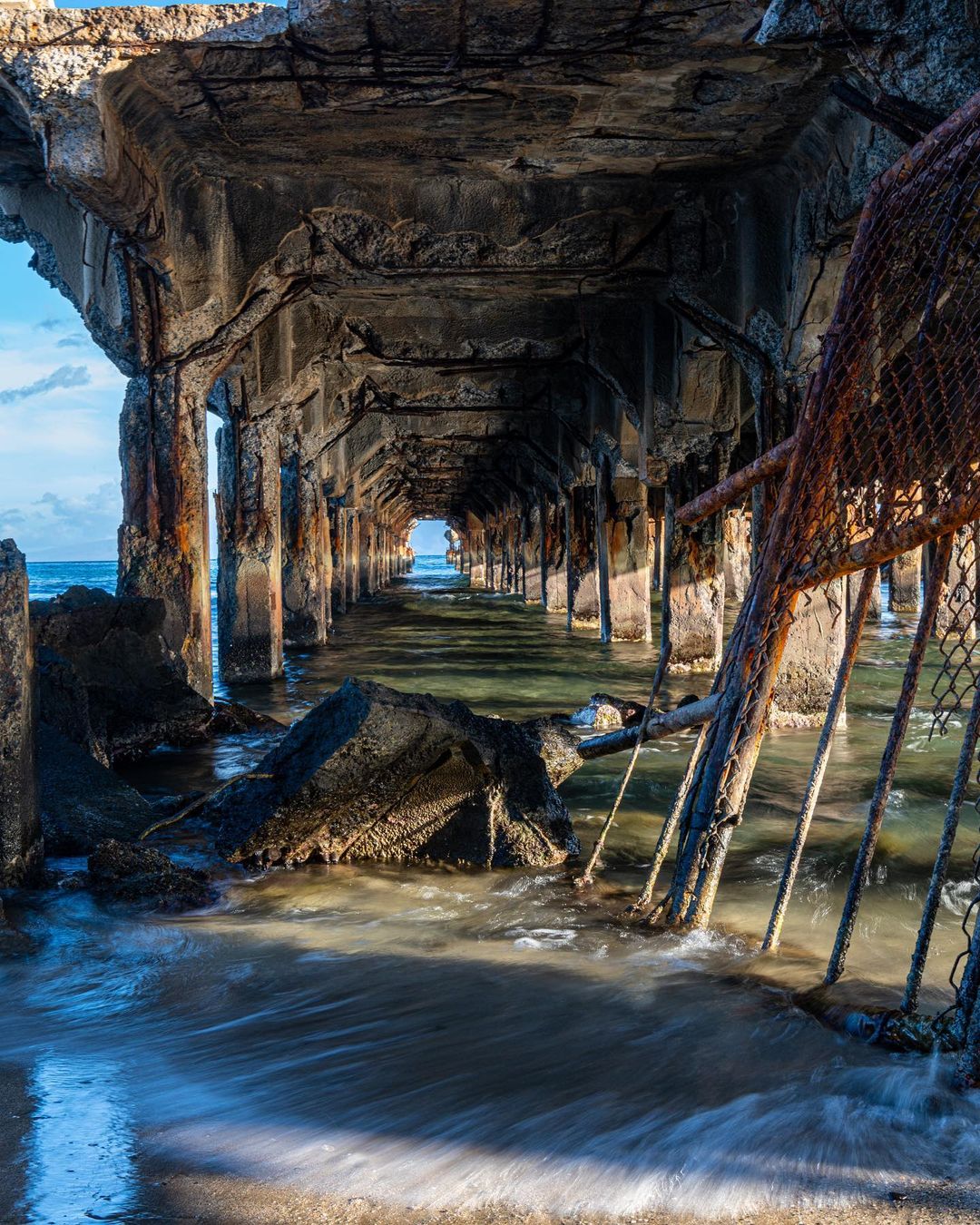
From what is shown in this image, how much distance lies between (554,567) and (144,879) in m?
20.0

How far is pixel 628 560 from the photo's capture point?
633 inches

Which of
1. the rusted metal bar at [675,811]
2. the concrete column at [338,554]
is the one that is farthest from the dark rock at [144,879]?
the concrete column at [338,554]

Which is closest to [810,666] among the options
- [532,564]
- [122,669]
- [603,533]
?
[122,669]

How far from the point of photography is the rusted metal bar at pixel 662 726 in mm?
3998

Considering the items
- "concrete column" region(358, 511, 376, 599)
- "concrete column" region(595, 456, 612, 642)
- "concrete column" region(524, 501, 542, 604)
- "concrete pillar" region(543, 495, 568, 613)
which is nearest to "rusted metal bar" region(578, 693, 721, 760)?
"concrete column" region(595, 456, 612, 642)

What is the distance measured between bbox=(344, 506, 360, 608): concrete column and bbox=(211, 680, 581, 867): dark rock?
1929cm

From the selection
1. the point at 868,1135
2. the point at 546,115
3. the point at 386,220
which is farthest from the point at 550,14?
the point at 868,1135

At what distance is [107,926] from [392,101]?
561 cm

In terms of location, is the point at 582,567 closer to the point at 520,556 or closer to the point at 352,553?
the point at 352,553

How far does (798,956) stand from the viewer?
397 cm

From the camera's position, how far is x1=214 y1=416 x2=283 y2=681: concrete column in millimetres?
11609

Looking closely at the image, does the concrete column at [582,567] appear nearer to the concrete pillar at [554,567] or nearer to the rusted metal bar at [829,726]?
the concrete pillar at [554,567]

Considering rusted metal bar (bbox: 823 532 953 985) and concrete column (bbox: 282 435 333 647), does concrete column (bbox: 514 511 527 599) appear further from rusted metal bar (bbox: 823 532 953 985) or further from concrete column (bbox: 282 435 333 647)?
rusted metal bar (bbox: 823 532 953 985)

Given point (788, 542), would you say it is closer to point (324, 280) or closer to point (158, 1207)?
point (158, 1207)
